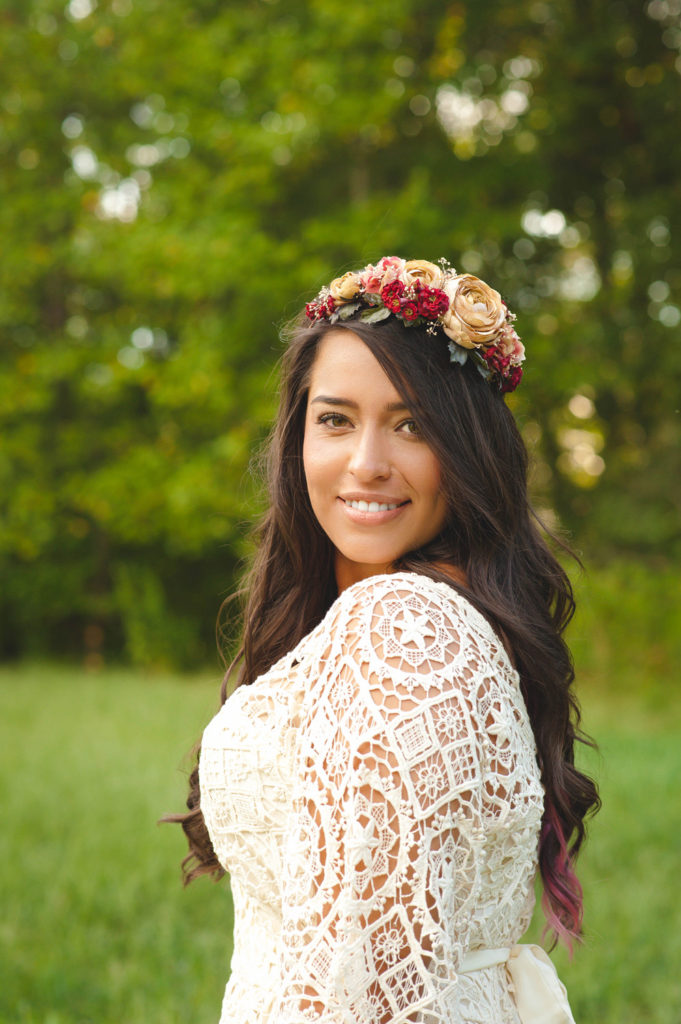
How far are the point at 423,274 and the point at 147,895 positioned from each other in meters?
4.24

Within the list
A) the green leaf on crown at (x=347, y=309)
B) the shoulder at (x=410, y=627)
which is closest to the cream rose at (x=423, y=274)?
the green leaf on crown at (x=347, y=309)

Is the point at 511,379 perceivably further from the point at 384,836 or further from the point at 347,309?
the point at 384,836

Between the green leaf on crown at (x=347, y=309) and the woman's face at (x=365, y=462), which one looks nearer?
the woman's face at (x=365, y=462)

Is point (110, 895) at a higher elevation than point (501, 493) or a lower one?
lower

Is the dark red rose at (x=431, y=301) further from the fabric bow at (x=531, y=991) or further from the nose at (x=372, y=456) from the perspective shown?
the fabric bow at (x=531, y=991)

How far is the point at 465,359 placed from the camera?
182 cm

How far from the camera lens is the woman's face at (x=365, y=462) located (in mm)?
1772

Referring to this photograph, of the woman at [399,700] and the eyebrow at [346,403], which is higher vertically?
the eyebrow at [346,403]

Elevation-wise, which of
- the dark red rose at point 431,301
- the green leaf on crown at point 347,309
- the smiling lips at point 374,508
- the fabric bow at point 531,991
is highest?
the dark red rose at point 431,301

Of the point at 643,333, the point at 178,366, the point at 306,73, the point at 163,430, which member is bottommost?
the point at 163,430

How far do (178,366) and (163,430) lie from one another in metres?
2.69

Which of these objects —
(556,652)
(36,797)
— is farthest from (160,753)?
(556,652)

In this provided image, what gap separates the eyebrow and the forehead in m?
0.01

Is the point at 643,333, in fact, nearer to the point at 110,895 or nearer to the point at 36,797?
the point at 36,797
